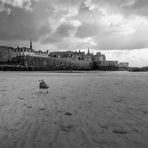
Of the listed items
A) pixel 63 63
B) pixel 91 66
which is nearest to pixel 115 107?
pixel 63 63

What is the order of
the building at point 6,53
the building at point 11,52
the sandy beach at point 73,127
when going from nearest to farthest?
1. the sandy beach at point 73,127
2. the building at point 6,53
3. the building at point 11,52

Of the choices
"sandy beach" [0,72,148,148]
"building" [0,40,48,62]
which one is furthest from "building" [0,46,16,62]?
"sandy beach" [0,72,148,148]

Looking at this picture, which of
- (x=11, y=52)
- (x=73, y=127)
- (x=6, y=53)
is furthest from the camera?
(x=11, y=52)

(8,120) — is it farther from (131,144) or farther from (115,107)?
(115,107)

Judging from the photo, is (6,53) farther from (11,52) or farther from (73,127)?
(73,127)

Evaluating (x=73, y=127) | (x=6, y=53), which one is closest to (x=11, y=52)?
(x=6, y=53)

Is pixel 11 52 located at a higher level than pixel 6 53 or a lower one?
higher

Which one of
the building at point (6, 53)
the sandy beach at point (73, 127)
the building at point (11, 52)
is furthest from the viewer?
the building at point (11, 52)

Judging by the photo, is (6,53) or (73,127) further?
(6,53)

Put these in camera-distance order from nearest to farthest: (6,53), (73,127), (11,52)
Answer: (73,127) → (6,53) → (11,52)

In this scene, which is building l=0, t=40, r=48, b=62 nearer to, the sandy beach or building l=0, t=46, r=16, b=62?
building l=0, t=46, r=16, b=62

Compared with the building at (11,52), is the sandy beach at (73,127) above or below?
below

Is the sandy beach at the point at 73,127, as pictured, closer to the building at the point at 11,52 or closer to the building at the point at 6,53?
the building at the point at 11,52

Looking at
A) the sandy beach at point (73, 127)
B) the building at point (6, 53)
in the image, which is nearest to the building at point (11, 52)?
the building at point (6, 53)
